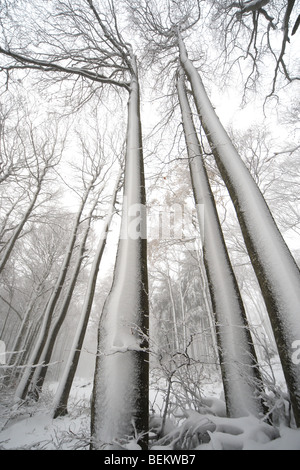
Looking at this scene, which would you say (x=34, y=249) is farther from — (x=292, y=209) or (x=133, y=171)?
(x=292, y=209)

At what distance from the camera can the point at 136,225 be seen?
6.82 feet

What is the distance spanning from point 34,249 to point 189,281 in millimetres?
10289

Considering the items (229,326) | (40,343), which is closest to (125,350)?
(229,326)

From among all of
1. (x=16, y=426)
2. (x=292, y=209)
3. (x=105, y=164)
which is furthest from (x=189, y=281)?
(x=16, y=426)

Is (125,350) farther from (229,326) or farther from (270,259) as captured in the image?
(270,259)

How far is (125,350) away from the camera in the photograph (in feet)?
4.52

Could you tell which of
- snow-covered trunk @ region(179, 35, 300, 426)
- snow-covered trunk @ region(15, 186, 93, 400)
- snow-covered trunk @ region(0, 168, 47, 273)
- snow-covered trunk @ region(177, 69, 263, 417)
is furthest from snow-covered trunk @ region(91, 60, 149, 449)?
snow-covered trunk @ region(0, 168, 47, 273)

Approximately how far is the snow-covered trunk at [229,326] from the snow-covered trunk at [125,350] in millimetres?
702

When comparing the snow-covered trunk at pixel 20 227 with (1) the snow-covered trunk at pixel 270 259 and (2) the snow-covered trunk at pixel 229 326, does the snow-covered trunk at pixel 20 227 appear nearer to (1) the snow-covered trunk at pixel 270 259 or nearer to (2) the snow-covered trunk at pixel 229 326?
(2) the snow-covered trunk at pixel 229 326

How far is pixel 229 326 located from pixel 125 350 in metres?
1.11

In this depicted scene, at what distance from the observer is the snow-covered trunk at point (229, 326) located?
63.8 inches

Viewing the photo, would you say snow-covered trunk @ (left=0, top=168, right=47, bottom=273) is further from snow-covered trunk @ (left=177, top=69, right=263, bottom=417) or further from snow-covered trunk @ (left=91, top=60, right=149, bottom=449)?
snow-covered trunk @ (left=177, top=69, right=263, bottom=417)

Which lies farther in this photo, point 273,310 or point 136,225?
point 136,225

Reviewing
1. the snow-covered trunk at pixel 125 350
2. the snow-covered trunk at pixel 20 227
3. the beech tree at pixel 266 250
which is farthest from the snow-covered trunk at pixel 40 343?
the beech tree at pixel 266 250
